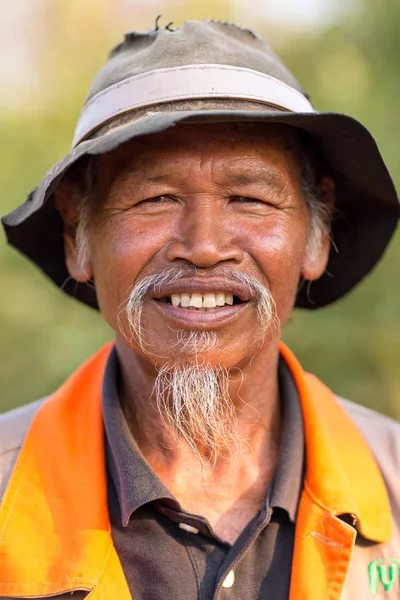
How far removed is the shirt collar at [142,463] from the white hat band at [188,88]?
0.91 m

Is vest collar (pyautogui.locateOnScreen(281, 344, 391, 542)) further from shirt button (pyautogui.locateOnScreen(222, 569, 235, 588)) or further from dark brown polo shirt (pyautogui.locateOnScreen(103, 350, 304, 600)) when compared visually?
shirt button (pyautogui.locateOnScreen(222, 569, 235, 588))

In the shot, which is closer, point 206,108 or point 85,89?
point 206,108

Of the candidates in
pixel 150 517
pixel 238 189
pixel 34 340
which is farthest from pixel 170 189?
pixel 34 340

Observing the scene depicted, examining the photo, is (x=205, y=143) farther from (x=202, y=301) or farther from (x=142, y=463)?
(x=142, y=463)

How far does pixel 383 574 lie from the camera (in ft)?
7.65

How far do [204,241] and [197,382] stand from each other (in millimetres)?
440

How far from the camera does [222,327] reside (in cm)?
236

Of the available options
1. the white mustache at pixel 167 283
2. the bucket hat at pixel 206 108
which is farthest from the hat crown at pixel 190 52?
the white mustache at pixel 167 283

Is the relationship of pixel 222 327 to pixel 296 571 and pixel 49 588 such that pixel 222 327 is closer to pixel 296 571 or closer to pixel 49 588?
pixel 296 571

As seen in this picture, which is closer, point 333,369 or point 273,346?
point 273,346

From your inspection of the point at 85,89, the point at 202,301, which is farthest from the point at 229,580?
the point at 85,89

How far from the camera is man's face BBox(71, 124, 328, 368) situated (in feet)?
7.65

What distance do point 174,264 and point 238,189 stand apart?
1.02 ft

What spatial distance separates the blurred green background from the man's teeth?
3.39 m
